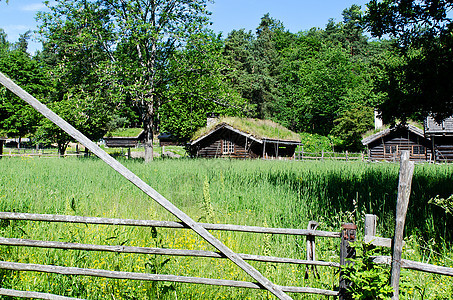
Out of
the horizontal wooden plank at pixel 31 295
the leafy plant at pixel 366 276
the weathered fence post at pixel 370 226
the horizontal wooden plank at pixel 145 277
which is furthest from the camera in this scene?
the horizontal wooden plank at pixel 31 295

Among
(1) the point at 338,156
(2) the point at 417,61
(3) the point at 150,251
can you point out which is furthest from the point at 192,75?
(1) the point at 338,156

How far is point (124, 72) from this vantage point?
17219 mm

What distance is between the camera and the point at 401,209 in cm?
246

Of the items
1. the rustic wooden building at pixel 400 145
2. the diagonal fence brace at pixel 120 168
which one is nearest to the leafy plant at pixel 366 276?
the diagonal fence brace at pixel 120 168

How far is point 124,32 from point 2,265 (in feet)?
54.3

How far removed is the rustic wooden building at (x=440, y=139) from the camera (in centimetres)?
2411

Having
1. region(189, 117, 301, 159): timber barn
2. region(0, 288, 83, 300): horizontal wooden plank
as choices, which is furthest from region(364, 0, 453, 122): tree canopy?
region(189, 117, 301, 159): timber barn

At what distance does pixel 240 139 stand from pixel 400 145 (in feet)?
51.9

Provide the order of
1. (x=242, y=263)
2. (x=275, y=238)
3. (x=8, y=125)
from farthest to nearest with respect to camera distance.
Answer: (x=8, y=125)
(x=275, y=238)
(x=242, y=263)

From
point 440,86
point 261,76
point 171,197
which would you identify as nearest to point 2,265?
point 171,197

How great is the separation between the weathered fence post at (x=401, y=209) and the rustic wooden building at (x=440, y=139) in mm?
25759

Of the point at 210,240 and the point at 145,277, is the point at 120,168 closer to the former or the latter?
the point at 210,240

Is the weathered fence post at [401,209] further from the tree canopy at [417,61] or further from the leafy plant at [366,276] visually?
the tree canopy at [417,61]

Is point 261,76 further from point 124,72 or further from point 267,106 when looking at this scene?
point 124,72
